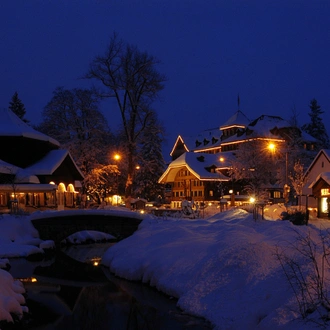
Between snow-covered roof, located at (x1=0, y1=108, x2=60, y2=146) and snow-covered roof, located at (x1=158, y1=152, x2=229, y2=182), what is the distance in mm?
20749

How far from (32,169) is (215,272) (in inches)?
1135

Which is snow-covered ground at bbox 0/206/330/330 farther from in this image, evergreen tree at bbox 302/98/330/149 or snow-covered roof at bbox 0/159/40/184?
evergreen tree at bbox 302/98/330/149

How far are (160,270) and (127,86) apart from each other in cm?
2450

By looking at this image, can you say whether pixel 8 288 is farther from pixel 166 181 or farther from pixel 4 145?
pixel 166 181

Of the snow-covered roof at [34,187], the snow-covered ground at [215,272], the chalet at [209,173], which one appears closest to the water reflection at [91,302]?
the snow-covered ground at [215,272]

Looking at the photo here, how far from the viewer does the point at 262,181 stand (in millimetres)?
58281

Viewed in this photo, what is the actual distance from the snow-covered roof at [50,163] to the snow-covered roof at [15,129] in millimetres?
1418

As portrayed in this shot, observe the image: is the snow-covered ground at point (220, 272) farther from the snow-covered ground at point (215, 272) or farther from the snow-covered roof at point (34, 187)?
the snow-covered roof at point (34, 187)

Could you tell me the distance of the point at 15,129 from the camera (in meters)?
40.9

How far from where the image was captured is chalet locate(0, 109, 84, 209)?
3756cm

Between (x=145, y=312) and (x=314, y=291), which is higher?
(x=314, y=291)

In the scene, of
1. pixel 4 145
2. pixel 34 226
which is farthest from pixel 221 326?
pixel 4 145

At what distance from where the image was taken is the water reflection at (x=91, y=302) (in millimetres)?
13859

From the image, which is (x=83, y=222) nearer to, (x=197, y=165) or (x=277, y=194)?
(x=197, y=165)
